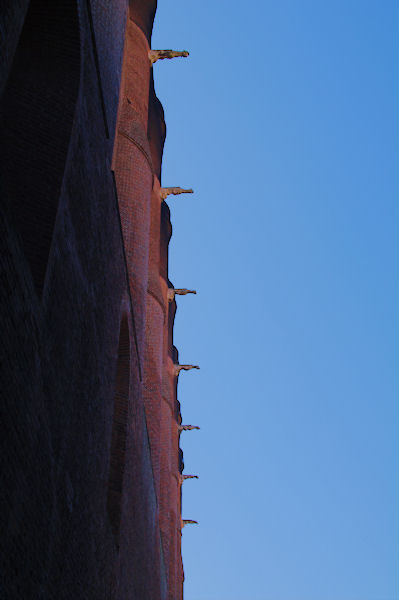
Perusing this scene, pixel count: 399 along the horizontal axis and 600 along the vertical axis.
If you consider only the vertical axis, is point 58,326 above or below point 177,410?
below

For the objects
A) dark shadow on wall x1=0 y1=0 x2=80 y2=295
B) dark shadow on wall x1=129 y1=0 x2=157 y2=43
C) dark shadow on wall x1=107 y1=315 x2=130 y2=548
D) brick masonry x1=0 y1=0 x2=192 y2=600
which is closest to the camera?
brick masonry x1=0 y1=0 x2=192 y2=600

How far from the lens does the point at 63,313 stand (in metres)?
3.78

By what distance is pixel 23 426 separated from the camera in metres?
2.97

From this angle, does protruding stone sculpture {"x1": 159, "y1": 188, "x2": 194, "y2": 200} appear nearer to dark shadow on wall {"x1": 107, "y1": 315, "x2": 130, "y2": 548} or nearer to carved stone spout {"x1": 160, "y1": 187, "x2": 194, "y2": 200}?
carved stone spout {"x1": 160, "y1": 187, "x2": 194, "y2": 200}

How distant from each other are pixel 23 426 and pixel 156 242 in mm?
10588

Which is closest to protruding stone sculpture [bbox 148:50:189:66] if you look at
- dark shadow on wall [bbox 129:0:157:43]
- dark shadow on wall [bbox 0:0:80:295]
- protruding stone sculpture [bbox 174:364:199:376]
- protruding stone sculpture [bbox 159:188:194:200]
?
dark shadow on wall [bbox 129:0:157:43]

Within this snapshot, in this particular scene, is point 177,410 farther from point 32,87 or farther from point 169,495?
point 32,87

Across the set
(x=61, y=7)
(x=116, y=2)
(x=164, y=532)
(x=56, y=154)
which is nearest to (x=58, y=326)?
(x=56, y=154)

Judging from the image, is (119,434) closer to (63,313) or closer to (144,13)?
(63,313)

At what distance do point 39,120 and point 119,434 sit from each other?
337 cm

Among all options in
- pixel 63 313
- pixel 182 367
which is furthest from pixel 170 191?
pixel 63 313

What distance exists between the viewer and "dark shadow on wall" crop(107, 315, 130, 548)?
6027 millimetres

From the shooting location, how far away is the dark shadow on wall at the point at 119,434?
6027mm

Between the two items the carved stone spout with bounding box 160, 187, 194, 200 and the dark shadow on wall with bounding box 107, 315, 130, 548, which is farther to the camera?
the carved stone spout with bounding box 160, 187, 194, 200
